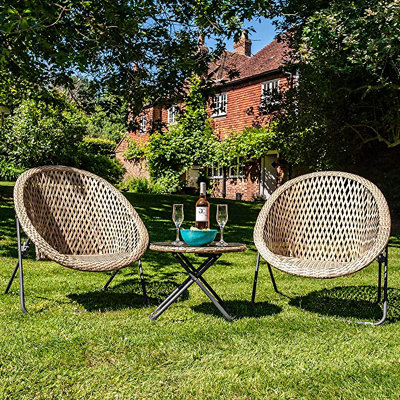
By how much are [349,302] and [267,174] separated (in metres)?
14.0

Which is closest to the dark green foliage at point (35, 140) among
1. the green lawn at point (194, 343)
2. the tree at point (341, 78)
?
the tree at point (341, 78)

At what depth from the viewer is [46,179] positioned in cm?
413

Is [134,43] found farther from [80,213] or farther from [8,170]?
[8,170]

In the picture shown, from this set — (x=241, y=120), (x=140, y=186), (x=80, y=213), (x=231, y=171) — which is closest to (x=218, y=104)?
(x=241, y=120)

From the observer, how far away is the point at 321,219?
428 centimetres

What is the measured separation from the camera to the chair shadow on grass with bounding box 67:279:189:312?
3746mm

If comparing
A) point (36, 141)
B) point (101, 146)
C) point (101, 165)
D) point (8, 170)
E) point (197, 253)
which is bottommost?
point (197, 253)

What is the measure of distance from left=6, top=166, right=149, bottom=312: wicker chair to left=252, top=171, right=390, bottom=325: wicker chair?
1157mm

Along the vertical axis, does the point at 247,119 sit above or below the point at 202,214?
above

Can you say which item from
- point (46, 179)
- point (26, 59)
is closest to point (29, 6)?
point (26, 59)

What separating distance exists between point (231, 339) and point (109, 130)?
3414 cm

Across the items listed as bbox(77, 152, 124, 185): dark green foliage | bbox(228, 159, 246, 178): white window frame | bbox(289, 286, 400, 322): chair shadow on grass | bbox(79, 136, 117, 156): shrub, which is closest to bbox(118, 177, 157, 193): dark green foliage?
bbox(77, 152, 124, 185): dark green foliage

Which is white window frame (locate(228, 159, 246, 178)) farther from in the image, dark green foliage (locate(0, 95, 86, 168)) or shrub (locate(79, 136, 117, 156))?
shrub (locate(79, 136, 117, 156))

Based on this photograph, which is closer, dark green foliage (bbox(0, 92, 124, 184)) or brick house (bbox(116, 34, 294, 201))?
dark green foliage (bbox(0, 92, 124, 184))
